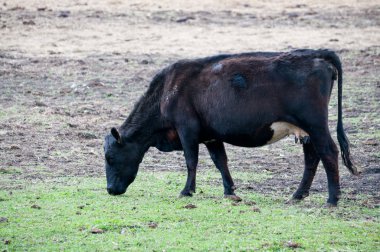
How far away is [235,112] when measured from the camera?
1090cm

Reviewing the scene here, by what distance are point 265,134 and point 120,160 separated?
2.17 m

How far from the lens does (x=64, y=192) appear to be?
11531 mm

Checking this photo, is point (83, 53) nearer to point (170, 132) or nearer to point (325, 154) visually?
point (170, 132)

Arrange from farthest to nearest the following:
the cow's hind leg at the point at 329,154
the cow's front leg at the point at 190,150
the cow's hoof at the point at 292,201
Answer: the cow's front leg at the point at 190,150
the cow's hoof at the point at 292,201
the cow's hind leg at the point at 329,154

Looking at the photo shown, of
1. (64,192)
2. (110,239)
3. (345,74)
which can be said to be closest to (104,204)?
(64,192)

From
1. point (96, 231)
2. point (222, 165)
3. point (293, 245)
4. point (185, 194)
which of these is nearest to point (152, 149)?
point (222, 165)

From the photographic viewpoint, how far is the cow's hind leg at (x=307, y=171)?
11094 millimetres

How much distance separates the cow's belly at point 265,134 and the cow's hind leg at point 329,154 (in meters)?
0.23

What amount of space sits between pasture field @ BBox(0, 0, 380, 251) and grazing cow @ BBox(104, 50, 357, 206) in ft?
1.50

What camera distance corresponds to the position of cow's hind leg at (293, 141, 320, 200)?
36.4 feet

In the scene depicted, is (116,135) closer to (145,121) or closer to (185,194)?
(145,121)

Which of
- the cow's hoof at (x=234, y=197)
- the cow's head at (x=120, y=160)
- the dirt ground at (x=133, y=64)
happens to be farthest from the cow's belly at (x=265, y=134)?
the cow's head at (x=120, y=160)

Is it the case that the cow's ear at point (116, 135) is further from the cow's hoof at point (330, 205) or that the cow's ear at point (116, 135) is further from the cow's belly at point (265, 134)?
the cow's hoof at point (330, 205)

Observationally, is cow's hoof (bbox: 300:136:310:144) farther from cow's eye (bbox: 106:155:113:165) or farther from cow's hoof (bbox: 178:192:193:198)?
cow's eye (bbox: 106:155:113:165)
